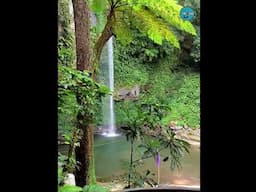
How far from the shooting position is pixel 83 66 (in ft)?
10.8

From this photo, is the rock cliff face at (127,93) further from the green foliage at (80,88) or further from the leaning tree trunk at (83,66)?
the green foliage at (80,88)

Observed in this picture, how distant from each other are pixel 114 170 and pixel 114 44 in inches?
126

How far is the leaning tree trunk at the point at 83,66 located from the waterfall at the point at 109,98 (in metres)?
3.53

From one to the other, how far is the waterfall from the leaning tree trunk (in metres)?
3.53

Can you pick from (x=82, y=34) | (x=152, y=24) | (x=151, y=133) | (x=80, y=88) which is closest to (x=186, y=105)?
(x=152, y=24)

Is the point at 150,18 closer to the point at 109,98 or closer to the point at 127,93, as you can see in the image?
the point at 109,98

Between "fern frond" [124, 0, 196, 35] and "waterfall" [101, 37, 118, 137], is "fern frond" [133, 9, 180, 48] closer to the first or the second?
"fern frond" [124, 0, 196, 35]

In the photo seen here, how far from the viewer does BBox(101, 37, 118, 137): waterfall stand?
6961 millimetres

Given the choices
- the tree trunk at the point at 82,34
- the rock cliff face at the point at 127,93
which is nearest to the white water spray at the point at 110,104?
the rock cliff face at the point at 127,93
